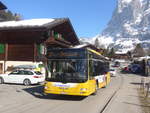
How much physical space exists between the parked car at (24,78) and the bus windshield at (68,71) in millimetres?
9053

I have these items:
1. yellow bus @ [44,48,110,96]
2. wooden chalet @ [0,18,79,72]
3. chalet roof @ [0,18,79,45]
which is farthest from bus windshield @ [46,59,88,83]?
wooden chalet @ [0,18,79,72]

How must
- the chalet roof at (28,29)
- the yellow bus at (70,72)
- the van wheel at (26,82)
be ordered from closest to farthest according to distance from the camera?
the yellow bus at (70,72), the van wheel at (26,82), the chalet roof at (28,29)

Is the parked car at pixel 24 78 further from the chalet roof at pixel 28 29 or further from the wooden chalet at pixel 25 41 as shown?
the chalet roof at pixel 28 29

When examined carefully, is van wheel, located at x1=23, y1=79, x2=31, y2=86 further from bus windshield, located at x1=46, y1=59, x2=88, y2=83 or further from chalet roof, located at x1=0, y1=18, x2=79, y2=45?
bus windshield, located at x1=46, y1=59, x2=88, y2=83

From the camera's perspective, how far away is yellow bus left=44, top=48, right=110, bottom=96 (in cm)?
1363

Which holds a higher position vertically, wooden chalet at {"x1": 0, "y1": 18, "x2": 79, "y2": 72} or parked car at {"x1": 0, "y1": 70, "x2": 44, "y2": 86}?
wooden chalet at {"x1": 0, "y1": 18, "x2": 79, "y2": 72}

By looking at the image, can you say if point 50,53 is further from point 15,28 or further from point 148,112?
point 15,28

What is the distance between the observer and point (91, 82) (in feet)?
47.6

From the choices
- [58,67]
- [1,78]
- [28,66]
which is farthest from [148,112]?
[28,66]

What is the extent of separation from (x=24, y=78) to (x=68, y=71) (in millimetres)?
10504

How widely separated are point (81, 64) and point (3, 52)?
20976 mm

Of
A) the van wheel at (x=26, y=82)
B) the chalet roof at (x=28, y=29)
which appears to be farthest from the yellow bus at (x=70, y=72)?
the chalet roof at (x=28, y=29)

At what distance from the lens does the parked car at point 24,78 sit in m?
23.4

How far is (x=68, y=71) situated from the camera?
14.0m
